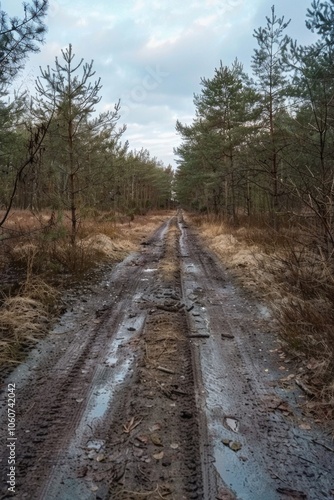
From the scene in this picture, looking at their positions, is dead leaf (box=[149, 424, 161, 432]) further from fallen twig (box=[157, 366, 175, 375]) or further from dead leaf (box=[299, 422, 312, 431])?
dead leaf (box=[299, 422, 312, 431])

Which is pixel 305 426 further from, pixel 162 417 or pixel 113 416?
pixel 113 416

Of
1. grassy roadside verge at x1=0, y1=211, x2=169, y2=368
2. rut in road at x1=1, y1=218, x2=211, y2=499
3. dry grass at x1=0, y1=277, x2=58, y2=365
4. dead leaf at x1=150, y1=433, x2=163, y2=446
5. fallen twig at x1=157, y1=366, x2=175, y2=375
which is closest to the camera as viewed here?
rut in road at x1=1, y1=218, x2=211, y2=499

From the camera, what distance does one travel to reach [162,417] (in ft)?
10.3

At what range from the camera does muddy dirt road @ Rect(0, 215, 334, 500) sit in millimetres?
2387

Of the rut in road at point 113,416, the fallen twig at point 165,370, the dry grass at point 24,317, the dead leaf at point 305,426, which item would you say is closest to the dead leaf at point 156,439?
the rut in road at point 113,416

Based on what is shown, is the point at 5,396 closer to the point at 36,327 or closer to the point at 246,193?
the point at 36,327

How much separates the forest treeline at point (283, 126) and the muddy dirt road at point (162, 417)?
2.13 meters

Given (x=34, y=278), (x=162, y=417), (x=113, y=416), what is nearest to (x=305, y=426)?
(x=162, y=417)

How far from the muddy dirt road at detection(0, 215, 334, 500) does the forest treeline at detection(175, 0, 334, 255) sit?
2126 millimetres

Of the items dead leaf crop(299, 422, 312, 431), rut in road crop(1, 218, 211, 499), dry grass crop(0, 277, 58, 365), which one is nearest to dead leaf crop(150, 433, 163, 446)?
rut in road crop(1, 218, 211, 499)

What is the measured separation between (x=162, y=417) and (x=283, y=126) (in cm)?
1061

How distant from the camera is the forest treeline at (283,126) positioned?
5078 mm

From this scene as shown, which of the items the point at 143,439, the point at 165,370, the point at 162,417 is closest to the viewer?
the point at 143,439

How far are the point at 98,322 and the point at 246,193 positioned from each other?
21814mm
